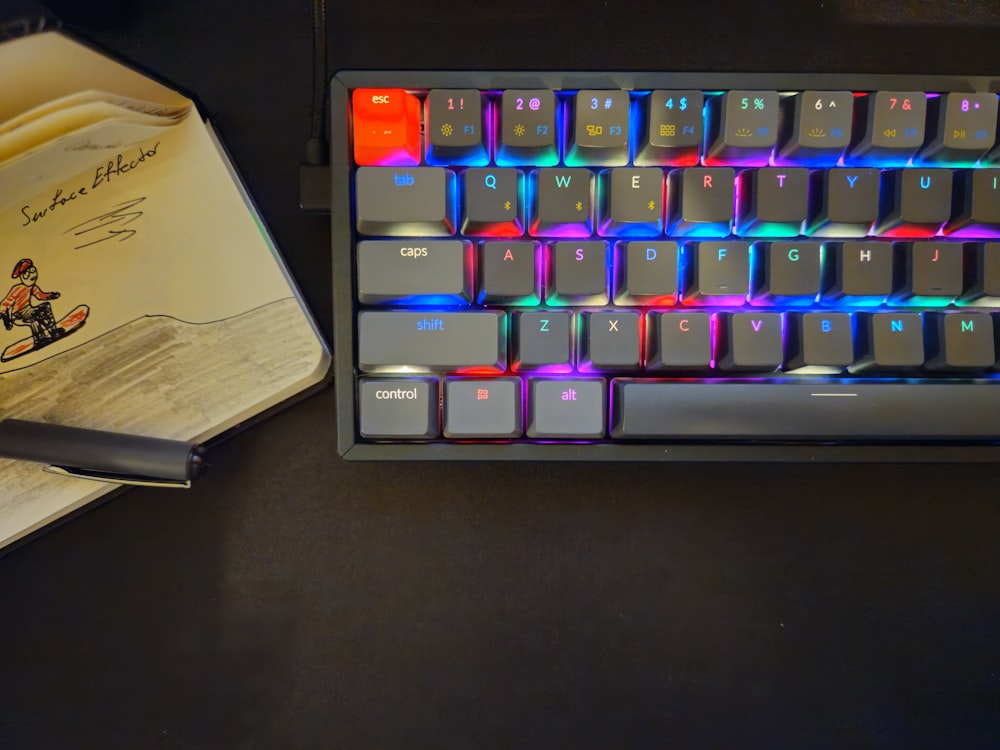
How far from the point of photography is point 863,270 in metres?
0.45

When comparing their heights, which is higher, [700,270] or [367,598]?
[700,270]

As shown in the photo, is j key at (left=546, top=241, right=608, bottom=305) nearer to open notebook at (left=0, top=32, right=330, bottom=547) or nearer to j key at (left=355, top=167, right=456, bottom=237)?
j key at (left=355, top=167, right=456, bottom=237)

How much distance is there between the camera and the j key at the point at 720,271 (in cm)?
45

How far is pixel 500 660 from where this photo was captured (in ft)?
1.69

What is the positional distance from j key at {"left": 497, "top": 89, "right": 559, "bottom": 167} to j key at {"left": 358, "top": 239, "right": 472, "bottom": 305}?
76mm

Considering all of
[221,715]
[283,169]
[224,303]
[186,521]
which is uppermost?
[283,169]

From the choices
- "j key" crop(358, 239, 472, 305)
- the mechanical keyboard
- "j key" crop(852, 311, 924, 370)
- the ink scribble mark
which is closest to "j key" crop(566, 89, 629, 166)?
the mechanical keyboard

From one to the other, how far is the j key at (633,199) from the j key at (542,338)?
74 millimetres

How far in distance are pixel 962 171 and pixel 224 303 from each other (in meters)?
0.54

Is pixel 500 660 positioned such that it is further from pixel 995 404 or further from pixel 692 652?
pixel 995 404

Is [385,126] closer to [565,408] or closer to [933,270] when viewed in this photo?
[565,408]

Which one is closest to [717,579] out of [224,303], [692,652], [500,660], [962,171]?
[692,652]

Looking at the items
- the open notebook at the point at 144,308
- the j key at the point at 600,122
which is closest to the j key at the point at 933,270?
the j key at the point at 600,122

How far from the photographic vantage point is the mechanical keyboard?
443mm
